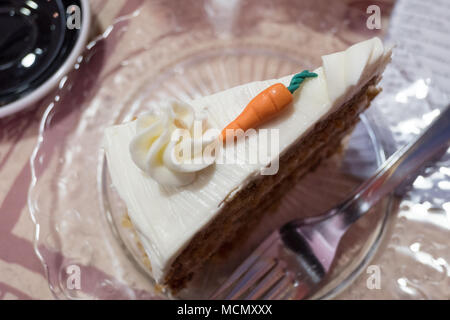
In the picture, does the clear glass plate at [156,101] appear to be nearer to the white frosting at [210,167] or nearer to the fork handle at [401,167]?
the fork handle at [401,167]

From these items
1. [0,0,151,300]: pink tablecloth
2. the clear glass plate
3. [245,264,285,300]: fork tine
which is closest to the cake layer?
the clear glass plate

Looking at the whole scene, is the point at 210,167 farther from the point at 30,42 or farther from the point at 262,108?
the point at 30,42

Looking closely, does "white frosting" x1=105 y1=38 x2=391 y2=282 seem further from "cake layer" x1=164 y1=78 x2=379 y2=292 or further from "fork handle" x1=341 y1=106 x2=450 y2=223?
"fork handle" x1=341 y1=106 x2=450 y2=223

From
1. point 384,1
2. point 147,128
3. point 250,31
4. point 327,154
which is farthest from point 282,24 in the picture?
point 147,128

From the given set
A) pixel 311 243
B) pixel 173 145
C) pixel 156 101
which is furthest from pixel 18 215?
pixel 311 243

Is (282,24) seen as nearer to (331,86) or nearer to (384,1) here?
(384,1)
